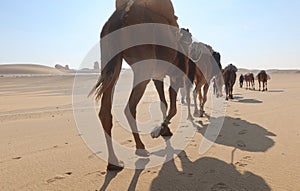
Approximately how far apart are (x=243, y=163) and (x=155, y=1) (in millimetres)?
2873

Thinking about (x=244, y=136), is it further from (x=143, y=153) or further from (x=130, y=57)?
(x=130, y=57)

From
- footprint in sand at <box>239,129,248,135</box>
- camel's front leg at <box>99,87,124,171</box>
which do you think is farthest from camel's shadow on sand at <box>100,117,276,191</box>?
footprint in sand at <box>239,129,248,135</box>

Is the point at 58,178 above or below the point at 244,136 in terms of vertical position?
below

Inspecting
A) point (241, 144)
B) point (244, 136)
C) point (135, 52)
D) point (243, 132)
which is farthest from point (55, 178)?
point (243, 132)

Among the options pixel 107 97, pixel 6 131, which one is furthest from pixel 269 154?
pixel 6 131

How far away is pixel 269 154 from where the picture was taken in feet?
16.2

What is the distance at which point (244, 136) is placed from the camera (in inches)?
248

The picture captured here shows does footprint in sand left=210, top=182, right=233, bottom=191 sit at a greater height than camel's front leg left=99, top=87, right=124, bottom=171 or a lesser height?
lesser

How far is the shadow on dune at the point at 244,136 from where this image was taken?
5466 millimetres

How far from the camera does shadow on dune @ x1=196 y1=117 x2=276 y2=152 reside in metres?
5.47

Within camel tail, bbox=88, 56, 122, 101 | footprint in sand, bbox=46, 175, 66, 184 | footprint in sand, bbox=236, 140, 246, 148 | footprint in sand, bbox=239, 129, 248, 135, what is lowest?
footprint in sand, bbox=46, 175, 66, 184

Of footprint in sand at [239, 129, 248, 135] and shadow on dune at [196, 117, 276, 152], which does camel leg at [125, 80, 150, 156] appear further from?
footprint in sand at [239, 129, 248, 135]

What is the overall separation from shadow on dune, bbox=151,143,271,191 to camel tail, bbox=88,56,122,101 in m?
1.39

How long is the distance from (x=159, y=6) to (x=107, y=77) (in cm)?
162
